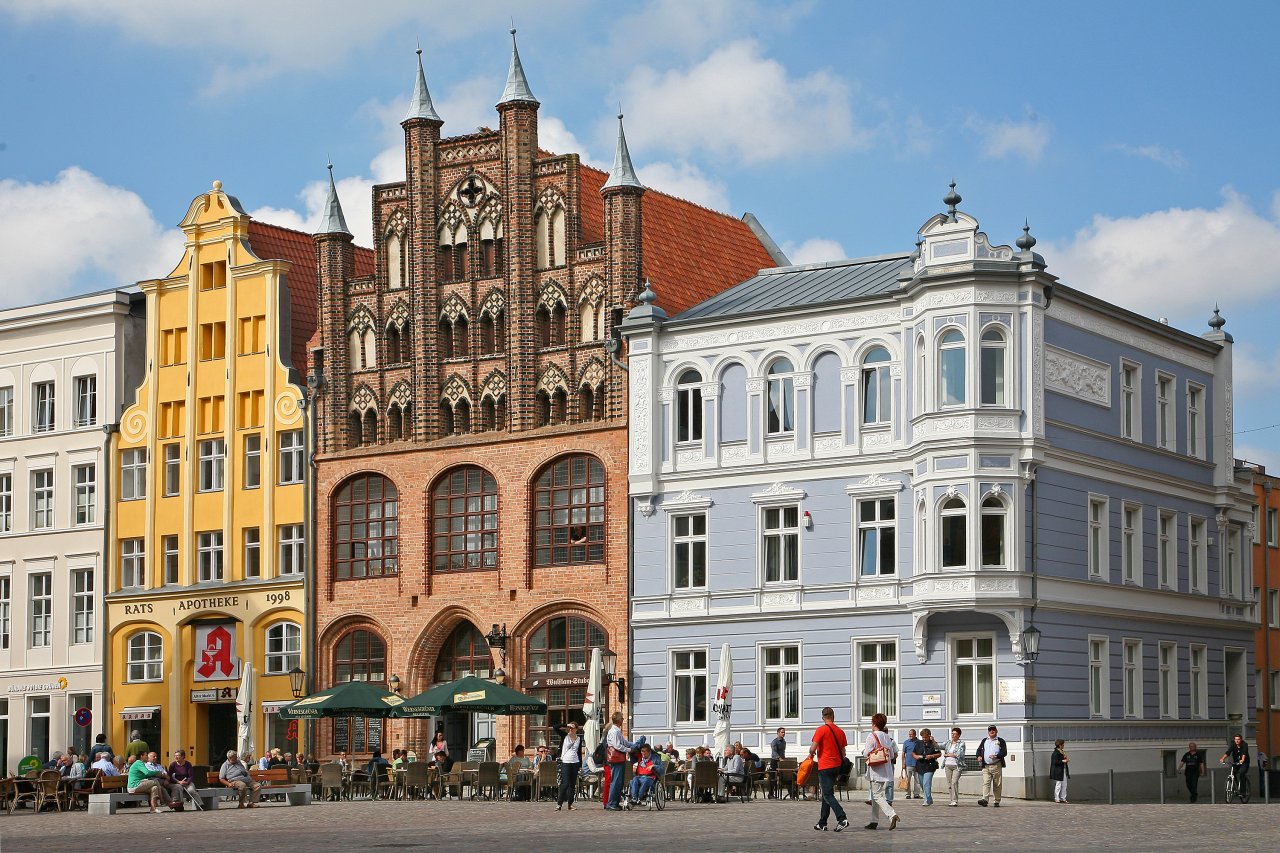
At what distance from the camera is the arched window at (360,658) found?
57438mm

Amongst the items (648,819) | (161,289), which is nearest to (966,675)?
(648,819)

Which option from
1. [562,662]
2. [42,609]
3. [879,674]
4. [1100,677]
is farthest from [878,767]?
[42,609]

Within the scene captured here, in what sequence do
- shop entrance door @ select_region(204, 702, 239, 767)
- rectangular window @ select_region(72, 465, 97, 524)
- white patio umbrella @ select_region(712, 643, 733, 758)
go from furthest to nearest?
rectangular window @ select_region(72, 465, 97, 524)
shop entrance door @ select_region(204, 702, 239, 767)
white patio umbrella @ select_region(712, 643, 733, 758)

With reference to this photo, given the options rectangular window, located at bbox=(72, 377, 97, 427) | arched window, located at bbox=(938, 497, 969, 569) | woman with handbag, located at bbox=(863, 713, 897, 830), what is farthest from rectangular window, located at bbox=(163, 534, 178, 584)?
woman with handbag, located at bbox=(863, 713, 897, 830)

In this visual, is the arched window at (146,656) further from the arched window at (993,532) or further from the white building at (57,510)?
the arched window at (993,532)

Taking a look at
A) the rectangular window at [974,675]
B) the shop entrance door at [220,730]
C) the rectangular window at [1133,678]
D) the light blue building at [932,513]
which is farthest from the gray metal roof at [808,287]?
the shop entrance door at [220,730]

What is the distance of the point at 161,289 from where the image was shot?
6328 centimetres

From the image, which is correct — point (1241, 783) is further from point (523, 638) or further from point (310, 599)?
point (310, 599)

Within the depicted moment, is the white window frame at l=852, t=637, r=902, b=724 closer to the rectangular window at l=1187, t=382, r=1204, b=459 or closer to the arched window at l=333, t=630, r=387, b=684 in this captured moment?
the rectangular window at l=1187, t=382, r=1204, b=459

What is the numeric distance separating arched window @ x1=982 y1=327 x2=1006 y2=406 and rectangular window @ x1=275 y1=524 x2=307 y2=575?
20623mm

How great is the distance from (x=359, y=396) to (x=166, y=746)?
1153cm

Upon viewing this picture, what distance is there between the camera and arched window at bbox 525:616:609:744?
54.0 metres

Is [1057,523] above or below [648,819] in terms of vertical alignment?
above

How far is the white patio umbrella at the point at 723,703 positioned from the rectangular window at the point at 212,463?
18.3m
